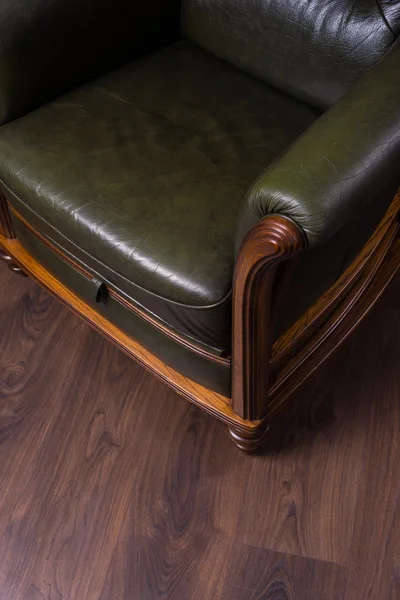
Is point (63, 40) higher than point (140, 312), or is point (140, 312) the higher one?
point (63, 40)

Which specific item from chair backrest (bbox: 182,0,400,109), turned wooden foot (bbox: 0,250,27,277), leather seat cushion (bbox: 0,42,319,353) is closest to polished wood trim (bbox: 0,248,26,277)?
turned wooden foot (bbox: 0,250,27,277)

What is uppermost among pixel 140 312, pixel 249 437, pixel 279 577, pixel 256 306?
pixel 256 306

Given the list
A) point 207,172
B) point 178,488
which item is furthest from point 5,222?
point 178,488

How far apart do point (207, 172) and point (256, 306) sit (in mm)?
296

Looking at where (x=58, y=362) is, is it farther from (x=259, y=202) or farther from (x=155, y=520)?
(x=259, y=202)

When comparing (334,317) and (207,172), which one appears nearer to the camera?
(207,172)

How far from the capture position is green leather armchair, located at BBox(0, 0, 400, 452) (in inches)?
38.9

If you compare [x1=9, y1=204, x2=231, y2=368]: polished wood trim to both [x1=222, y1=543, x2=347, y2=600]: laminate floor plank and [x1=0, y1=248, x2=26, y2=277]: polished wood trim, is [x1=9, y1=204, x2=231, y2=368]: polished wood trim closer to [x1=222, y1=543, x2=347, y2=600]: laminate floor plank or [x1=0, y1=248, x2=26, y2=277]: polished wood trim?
[x1=0, y1=248, x2=26, y2=277]: polished wood trim

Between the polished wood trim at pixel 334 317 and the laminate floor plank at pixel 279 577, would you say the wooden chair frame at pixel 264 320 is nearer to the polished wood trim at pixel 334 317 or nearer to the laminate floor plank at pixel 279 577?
the polished wood trim at pixel 334 317

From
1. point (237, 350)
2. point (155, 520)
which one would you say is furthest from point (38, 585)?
point (237, 350)

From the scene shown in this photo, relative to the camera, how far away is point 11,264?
1623mm

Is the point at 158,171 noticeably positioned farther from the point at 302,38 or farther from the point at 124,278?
the point at 302,38

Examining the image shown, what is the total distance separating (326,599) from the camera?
3.87ft

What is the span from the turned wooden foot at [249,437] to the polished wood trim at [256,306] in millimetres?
39
